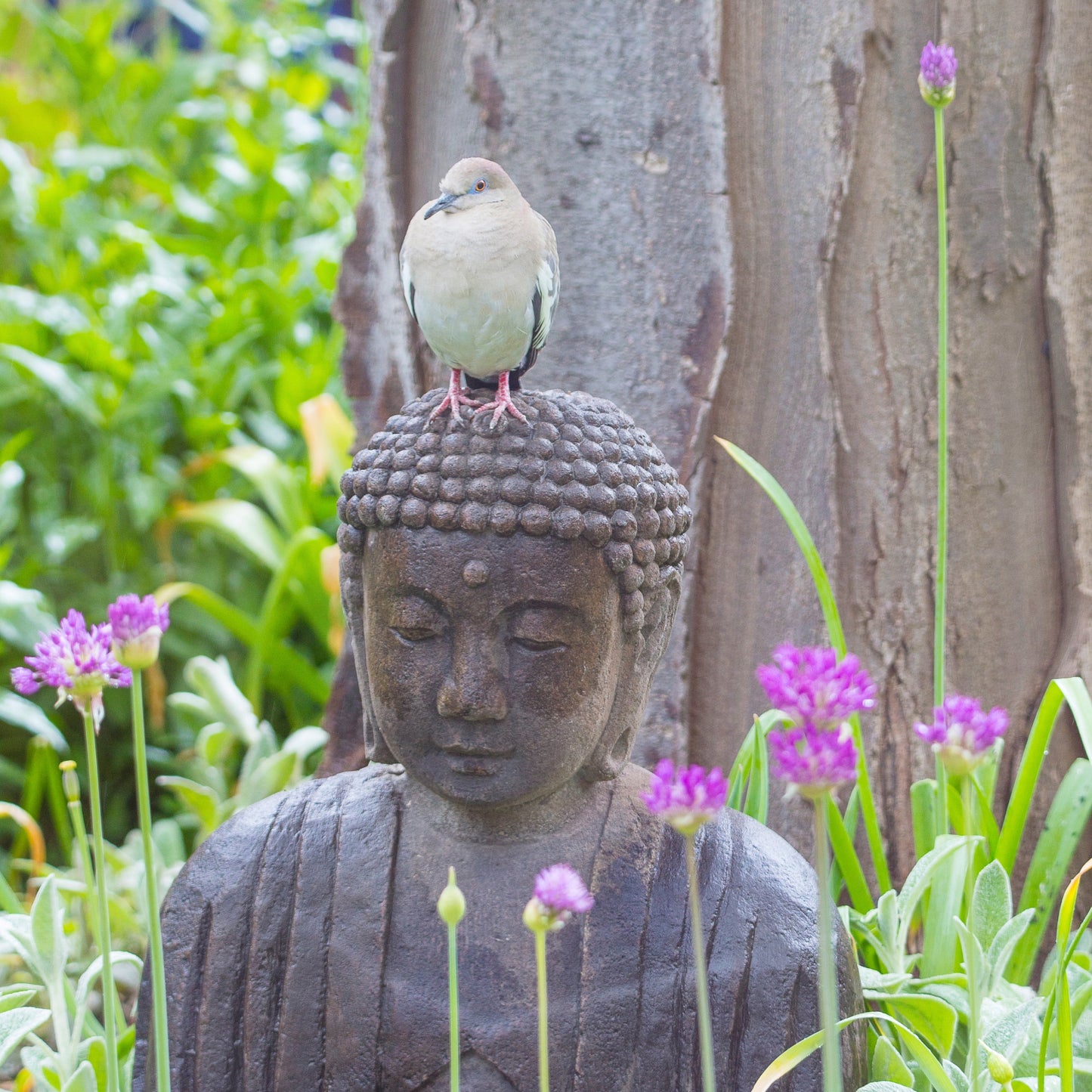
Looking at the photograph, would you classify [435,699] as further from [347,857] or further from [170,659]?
[170,659]

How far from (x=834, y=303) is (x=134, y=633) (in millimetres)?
1627

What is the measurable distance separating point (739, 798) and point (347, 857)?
1.89ft

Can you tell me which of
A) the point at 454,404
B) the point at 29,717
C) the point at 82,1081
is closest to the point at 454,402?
the point at 454,404

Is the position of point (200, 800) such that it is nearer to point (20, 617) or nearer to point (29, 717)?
point (29, 717)

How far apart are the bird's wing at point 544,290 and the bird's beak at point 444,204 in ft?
0.34

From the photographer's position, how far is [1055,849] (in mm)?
2004

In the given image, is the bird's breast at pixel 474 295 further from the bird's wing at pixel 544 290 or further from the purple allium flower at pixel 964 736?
the purple allium flower at pixel 964 736

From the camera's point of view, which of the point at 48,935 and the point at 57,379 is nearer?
the point at 48,935

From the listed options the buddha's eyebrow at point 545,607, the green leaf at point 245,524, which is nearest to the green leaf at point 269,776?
the buddha's eyebrow at point 545,607

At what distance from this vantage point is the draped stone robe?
146 cm

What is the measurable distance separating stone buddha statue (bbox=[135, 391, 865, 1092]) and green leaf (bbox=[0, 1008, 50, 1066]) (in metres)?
0.14

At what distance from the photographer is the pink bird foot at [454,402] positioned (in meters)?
1.49

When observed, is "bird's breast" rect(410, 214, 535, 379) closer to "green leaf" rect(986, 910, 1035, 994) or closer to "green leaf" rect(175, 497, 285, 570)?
"green leaf" rect(986, 910, 1035, 994)

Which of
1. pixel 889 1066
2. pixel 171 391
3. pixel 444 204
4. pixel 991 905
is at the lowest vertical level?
pixel 889 1066
